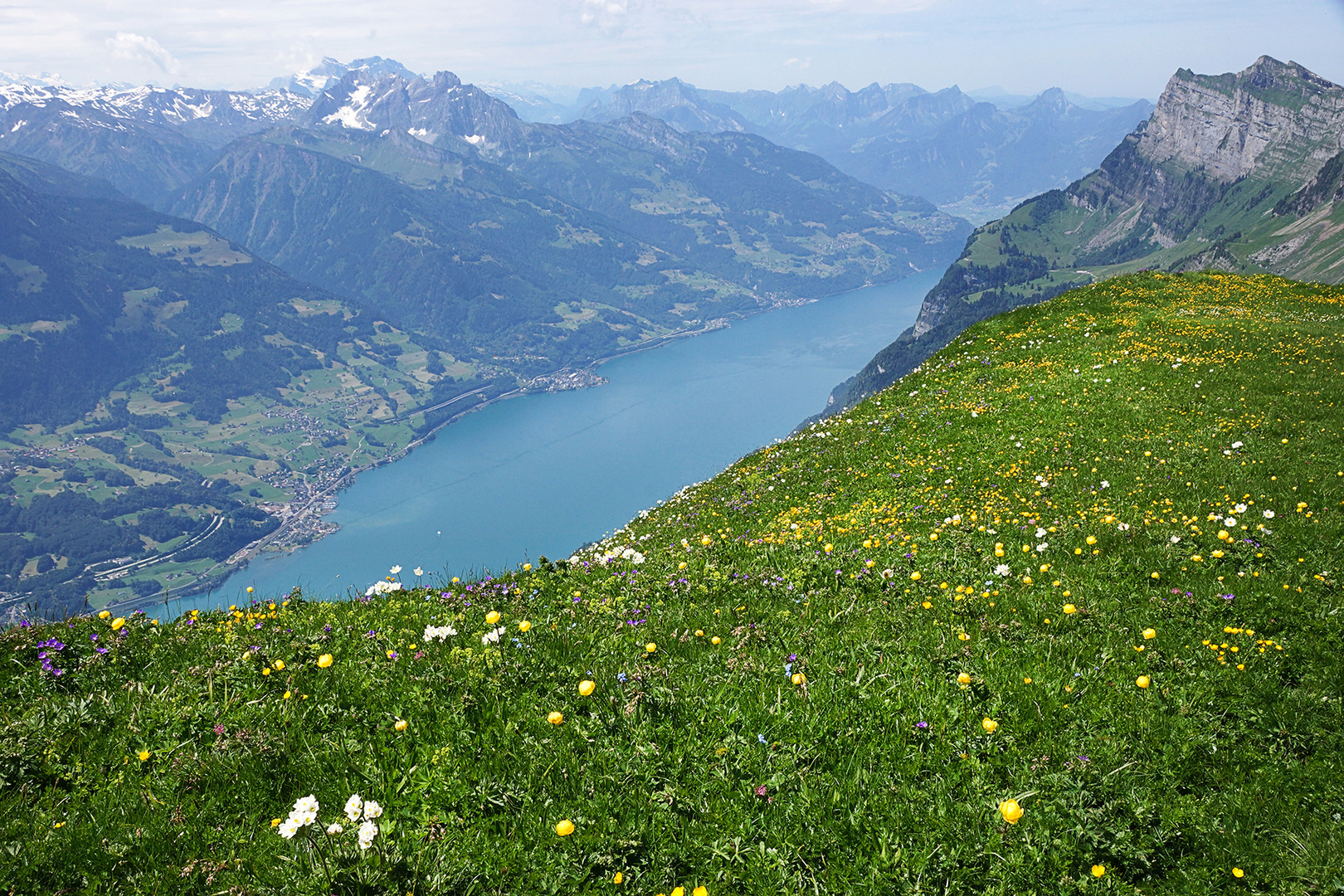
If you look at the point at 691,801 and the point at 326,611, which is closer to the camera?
the point at 691,801

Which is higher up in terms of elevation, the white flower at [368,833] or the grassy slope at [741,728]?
the white flower at [368,833]

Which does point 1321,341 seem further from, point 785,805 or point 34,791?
point 34,791

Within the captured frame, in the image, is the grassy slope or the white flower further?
the grassy slope

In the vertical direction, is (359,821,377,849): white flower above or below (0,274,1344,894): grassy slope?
above

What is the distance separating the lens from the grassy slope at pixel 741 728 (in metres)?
5.09

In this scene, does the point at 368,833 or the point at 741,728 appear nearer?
the point at 368,833

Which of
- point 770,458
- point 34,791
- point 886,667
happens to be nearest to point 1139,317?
point 770,458

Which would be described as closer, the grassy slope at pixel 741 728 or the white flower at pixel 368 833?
the white flower at pixel 368 833

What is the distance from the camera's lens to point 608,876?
4.97m

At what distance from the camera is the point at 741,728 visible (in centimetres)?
654

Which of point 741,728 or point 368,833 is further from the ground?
point 368,833

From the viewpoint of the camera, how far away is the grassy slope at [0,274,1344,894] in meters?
5.09

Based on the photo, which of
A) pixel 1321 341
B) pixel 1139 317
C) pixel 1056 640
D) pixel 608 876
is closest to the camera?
pixel 608 876

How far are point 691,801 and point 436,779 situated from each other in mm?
2153
